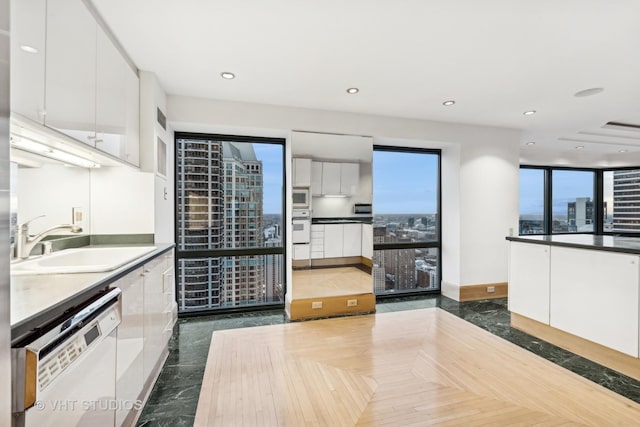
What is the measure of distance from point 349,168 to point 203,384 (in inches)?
105

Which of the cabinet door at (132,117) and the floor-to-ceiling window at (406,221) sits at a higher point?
the cabinet door at (132,117)

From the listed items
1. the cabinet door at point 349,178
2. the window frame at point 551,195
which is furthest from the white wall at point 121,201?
the window frame at point 551,195

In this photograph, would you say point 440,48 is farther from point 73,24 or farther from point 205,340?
point 205,340

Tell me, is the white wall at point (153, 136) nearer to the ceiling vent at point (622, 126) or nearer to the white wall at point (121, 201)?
the white wall at point (121, 201)

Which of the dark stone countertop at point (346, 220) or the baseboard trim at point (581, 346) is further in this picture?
the dark stone countertop at point (346, 220)

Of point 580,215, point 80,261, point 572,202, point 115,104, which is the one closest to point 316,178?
point 115,104

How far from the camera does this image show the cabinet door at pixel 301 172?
3.50 meters

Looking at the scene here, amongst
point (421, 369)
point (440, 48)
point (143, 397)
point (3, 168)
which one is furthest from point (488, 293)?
point (3, 168)

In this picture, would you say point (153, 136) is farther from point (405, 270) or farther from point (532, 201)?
point (532, 201)

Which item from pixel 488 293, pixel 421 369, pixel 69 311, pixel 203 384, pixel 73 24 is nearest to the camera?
pixel 69 311

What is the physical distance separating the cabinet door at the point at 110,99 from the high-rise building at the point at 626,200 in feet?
28.7

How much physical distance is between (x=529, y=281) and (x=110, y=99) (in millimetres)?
3978

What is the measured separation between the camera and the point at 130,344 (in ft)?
5.29

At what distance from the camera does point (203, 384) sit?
2.16m
